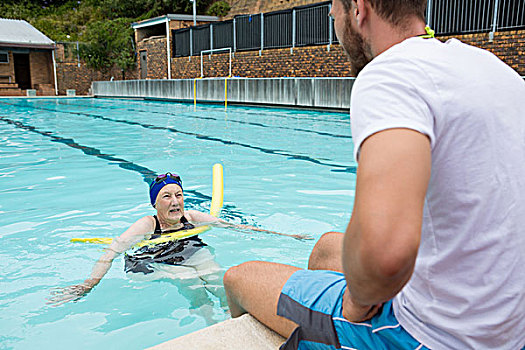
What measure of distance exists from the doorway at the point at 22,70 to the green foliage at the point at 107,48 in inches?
160

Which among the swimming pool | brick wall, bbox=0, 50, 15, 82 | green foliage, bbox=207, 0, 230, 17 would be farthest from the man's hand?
brick wall, bbox=0, 50, 15, 82

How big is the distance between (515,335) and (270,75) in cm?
2126

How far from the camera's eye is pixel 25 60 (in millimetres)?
33625

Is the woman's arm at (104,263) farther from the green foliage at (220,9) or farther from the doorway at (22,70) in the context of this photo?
the doorway at (22,70)

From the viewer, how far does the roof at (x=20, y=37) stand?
30598 millimetres

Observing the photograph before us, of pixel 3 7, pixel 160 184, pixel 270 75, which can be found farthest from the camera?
pixel 3 7

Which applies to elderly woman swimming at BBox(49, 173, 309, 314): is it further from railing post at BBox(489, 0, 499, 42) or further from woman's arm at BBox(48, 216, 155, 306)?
railing post at BBox(489, 0, 499, 42)

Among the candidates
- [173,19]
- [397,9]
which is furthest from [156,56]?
[397,9]

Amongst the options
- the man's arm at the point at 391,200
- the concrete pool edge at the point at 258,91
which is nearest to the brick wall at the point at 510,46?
the concrete pool edge at the point at 258,91

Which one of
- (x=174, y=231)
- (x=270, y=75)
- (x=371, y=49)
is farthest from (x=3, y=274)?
(x=270, y=75)

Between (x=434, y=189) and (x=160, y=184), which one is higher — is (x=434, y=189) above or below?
above

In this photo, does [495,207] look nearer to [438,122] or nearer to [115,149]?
[438,122]

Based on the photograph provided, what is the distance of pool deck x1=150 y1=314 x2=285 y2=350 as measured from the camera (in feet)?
5.23

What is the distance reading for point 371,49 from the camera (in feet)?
3.94
